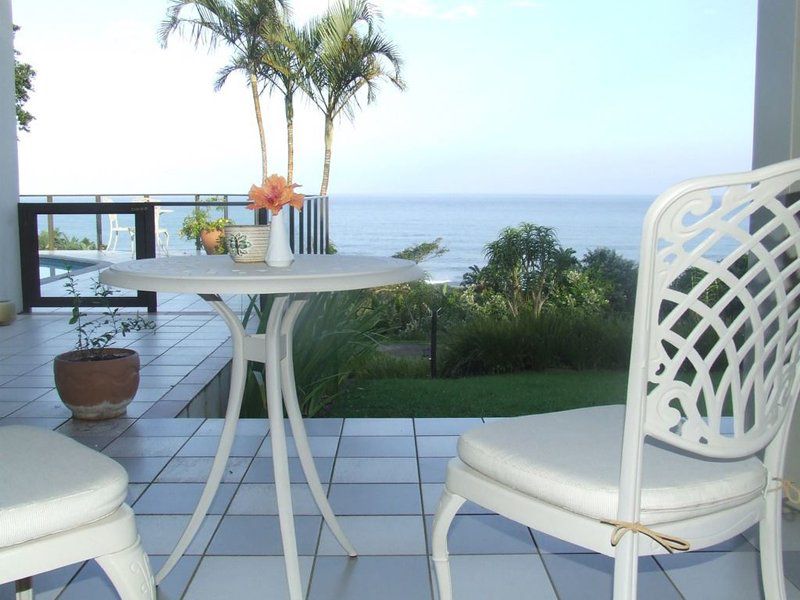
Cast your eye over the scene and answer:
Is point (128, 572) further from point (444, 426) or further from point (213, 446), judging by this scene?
point (444, 426)

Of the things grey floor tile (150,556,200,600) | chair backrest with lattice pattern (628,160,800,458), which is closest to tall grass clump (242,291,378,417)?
grey floor tile (150,556,200,600)

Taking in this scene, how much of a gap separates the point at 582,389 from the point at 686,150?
17.9 m

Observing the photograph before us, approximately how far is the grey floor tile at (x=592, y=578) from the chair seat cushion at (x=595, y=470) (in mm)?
616

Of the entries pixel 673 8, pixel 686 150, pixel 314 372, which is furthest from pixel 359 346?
pixel 673 8

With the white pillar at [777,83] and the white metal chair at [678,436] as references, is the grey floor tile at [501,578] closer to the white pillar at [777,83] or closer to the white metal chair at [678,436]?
the white metal chair at [678,436]

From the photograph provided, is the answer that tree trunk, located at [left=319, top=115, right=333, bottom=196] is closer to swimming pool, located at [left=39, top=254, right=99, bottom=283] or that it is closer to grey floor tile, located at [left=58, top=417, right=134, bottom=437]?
swimming pool, located at [left=39, top=254, right=99, bottom=283]

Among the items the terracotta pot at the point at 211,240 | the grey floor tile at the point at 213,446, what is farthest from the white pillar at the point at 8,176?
the grey floor tile at the point at 213,446

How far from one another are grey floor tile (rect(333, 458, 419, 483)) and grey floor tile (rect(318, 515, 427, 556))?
30 cm

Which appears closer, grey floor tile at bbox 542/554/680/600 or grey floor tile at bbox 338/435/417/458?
grey floor tile at bbox 542/554/680/600

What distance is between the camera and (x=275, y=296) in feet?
6.19

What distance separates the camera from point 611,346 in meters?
6.04

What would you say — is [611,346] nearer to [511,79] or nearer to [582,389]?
[582,389]

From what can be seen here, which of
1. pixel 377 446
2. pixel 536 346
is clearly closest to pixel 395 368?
pixel 536 346

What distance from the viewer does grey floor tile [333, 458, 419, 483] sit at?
2596 mm
